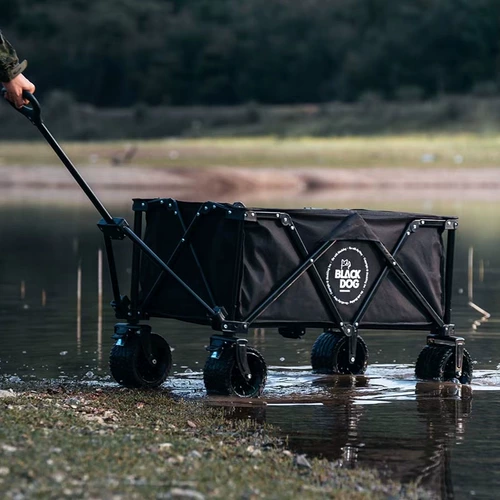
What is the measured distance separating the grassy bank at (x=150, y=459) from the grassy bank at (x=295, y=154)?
58.5 meters

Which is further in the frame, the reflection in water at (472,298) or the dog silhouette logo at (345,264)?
the reflection in water at (472,298)

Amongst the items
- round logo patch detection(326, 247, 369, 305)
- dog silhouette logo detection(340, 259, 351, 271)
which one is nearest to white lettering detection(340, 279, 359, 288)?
round logo patch detection(326, 247, 369, 305)

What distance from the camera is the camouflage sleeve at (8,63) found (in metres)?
11.6

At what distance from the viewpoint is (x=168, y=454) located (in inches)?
378

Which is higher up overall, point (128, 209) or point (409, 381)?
point (128, 209)

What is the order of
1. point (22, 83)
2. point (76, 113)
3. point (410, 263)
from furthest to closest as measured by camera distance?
point (76, 113)
point (410, 263)
point (22, 83)

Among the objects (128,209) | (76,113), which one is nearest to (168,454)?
(128,209)

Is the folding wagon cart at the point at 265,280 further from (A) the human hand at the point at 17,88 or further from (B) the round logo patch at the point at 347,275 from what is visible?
(A) the human hand at the point at 17,88

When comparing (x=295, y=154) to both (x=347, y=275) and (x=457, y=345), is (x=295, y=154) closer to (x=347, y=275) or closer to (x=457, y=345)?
(x=457, y=345)

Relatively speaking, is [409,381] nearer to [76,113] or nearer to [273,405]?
[273,405]

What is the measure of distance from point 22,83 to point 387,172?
58317mm

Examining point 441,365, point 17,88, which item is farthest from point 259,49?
point 17,88

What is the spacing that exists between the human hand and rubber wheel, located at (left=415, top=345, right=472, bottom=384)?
15.0 feet

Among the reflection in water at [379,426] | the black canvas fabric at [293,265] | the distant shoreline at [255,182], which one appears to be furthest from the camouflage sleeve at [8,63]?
the distant shoreline at [255,182]
